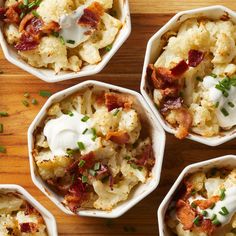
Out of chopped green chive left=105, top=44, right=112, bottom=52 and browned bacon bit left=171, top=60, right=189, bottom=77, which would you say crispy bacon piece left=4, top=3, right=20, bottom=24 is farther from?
browned bacon bit left=171, top=60, right=189, bottom=77

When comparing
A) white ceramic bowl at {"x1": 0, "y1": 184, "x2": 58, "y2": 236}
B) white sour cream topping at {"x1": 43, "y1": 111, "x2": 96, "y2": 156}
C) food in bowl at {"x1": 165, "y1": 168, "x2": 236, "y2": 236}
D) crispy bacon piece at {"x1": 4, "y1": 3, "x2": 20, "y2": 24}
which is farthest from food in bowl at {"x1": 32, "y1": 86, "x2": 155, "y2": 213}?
crispy bacon piece at {"x1": 4, "y1": 3, "x2": 20, "y2": 24}

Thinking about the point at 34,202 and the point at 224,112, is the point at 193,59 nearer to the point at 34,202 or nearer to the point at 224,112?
the point at 224,112

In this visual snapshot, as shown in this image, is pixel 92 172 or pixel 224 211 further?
pixel 92 172

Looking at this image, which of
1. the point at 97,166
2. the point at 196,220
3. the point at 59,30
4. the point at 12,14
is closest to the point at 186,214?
the point at 196,220

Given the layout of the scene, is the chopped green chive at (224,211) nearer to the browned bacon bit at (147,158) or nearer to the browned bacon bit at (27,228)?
the browned bacon bit at (147,158)

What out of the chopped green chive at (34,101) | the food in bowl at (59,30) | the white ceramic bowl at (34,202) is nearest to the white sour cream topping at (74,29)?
the food in bowl at (59,30)

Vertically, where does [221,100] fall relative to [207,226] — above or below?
above
